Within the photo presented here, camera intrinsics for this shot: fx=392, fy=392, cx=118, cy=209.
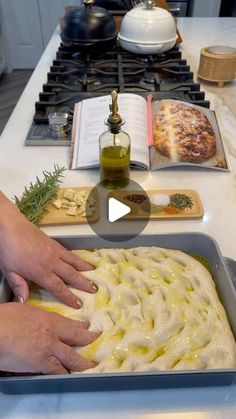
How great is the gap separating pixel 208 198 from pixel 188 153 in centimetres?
13

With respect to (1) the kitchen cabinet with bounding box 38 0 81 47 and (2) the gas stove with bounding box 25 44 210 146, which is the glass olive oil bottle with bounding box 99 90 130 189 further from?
(1) the kitchen cabinet with bounding box 38 0 81 47

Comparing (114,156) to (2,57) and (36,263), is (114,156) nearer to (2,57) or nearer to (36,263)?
(36,263)

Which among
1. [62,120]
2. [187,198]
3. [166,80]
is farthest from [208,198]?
[166,80]

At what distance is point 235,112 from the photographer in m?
1.17

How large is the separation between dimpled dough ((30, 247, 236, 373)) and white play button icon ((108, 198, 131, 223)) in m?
0.16

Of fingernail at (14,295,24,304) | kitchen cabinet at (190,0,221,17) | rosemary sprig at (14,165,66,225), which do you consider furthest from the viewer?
kitchen cabinet at (190,0,221,17)

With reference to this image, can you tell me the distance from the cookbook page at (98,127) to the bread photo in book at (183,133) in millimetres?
40

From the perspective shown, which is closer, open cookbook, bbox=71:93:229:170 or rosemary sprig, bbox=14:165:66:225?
rosemary sprig, bbox=14:165:66:225

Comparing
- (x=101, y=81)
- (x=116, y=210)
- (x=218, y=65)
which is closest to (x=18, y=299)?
(x=116, y=210)

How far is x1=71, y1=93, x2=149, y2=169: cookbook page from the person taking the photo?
91cm

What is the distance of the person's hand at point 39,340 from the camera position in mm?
456

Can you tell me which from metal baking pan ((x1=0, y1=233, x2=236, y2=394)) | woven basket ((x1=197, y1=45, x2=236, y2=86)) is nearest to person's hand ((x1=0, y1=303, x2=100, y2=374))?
metal baking pan ((x1=0, y1=233, x2=236, y2=394))

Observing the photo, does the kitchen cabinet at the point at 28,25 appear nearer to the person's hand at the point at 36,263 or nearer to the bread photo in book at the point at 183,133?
the bread photo in book at the point at 183,133

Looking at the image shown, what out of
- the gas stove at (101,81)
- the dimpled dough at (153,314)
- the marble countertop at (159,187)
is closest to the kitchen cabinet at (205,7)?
the marble countertop at (159,187)
